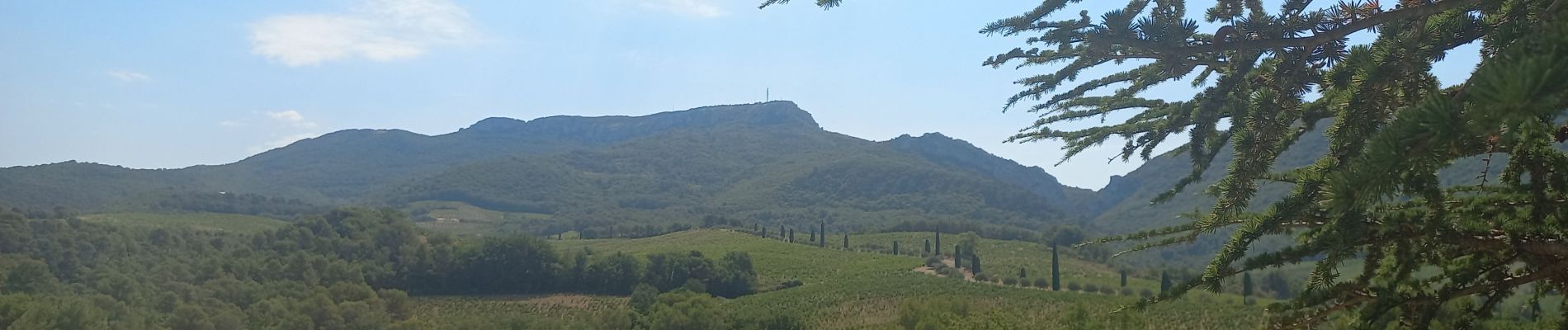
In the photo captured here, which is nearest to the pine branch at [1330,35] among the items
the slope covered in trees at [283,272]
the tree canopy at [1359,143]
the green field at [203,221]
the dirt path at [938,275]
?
the tree canopy at [1359,143]

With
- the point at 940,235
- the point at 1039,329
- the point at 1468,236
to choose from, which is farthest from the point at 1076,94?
the point at 940,235

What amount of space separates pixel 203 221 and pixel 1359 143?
97.4m

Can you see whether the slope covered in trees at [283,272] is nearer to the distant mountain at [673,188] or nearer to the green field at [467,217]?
the green field at [467,217]

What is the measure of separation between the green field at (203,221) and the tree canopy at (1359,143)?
259 ft

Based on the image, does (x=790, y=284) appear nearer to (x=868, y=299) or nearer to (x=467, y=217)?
(x=868, y=299)

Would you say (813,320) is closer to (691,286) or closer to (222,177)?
(691,286)

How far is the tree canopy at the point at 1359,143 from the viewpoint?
321 cm

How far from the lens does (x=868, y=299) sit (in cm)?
4509

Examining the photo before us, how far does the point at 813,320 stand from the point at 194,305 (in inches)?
1090

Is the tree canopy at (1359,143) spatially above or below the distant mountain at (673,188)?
below

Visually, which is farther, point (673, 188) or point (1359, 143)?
point (673, 188)

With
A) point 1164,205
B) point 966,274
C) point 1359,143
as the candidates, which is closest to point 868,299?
point 966,274

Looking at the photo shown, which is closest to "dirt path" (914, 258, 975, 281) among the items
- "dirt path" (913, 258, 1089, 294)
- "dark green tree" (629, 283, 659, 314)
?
"dirt path" (913, 258, 1089, 294)

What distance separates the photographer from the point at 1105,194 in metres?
187
